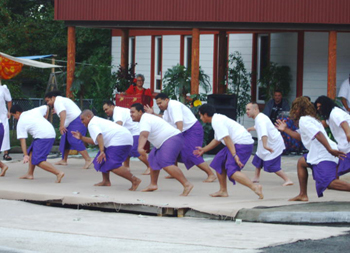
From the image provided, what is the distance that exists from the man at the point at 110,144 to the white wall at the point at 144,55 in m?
Answer: 13.2

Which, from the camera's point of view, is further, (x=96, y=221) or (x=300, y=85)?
(x=300, y=85)

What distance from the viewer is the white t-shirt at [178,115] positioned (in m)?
12.8

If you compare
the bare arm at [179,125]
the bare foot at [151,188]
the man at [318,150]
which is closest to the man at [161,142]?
the bare foot at [151,188]

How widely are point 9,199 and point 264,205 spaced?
156 inches

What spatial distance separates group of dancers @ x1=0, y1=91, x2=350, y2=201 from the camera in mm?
10094

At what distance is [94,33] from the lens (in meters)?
32.2

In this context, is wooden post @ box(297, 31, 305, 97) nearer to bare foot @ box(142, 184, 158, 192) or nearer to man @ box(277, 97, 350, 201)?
bare foot @ box(142, 184, 158, 192)

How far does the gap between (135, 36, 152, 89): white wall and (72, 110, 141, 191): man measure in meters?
13.2

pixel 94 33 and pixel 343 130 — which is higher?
pixel 94 33

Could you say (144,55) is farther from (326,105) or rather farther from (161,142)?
(326,105)

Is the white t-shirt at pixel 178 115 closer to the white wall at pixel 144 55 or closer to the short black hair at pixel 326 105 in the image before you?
the short black hair at pixel 326 105

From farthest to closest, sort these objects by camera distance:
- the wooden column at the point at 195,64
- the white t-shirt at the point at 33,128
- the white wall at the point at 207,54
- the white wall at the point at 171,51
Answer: the white wall at the point at 171,51, the white wall at the point at 207,54, the wooden column at the point at 195,64, the white t-shirt at the point at 33,128

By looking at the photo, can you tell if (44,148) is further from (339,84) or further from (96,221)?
(339,84)

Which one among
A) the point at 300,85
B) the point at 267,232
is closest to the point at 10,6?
the point at 300,85
